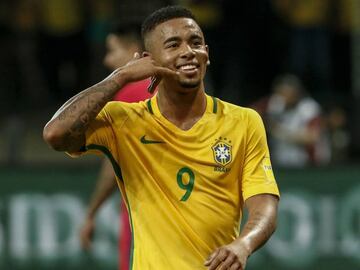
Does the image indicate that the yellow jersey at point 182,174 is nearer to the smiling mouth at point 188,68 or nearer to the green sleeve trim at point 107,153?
the green sleeve trim at point 107,153

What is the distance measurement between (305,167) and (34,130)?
13.0 feet

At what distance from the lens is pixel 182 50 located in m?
5.20

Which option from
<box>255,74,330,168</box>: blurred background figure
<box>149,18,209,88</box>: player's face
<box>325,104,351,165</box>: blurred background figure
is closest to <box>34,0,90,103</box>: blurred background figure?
<box>255,74,330,168</box>: blurred background figure

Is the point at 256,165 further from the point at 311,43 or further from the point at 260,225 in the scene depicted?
the point at 311,43

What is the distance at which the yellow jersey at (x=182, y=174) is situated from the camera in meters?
5.33

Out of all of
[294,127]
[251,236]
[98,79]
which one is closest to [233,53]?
[98,79]

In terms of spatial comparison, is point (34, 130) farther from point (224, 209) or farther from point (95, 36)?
point (224, 209)

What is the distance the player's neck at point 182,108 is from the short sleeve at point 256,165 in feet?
0.85

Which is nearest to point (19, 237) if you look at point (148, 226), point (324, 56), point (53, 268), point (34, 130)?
point (53, 268)

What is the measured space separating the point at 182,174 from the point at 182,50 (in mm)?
628

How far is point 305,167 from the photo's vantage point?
1181 centimetres

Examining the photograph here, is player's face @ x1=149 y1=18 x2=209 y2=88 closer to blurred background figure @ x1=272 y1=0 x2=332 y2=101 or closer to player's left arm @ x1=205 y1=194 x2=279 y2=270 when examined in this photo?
player's left arm @ x1=205 y1=194 x2=279 y2=270

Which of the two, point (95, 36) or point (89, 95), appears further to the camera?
point (95, 36)

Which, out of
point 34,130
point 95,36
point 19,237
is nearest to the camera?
point 19,237
